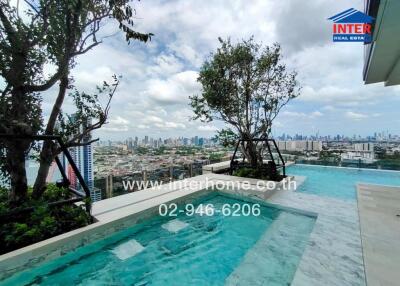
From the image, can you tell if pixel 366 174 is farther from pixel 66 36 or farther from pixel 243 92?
pixel 66 36

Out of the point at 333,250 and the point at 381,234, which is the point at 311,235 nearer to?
the point at 333,250

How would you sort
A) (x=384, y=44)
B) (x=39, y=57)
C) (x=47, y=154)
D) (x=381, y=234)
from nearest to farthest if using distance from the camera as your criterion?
(x=381, y=234) → (x=39, y=57) → (x=47, y=154) → (x=384, y=44)

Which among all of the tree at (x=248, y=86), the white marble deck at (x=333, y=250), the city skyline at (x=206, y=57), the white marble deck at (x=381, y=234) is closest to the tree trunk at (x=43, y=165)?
the city skyline at (x=206, y=57)

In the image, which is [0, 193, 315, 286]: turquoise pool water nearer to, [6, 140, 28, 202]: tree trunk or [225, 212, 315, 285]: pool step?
[225, 212, 315, 285]: pool step

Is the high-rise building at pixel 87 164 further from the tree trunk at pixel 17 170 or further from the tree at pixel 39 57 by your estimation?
the tree trunk at pixel 17 170

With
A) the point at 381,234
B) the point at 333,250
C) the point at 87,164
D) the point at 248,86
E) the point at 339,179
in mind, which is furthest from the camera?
the point at 339,179

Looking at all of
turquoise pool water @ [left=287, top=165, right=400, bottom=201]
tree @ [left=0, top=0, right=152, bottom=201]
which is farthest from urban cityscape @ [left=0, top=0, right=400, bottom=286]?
turquoise pool water @ [left=287, top=165, right=400, bottom=201]

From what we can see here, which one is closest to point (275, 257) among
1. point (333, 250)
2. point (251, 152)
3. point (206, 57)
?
point (333, 250)
